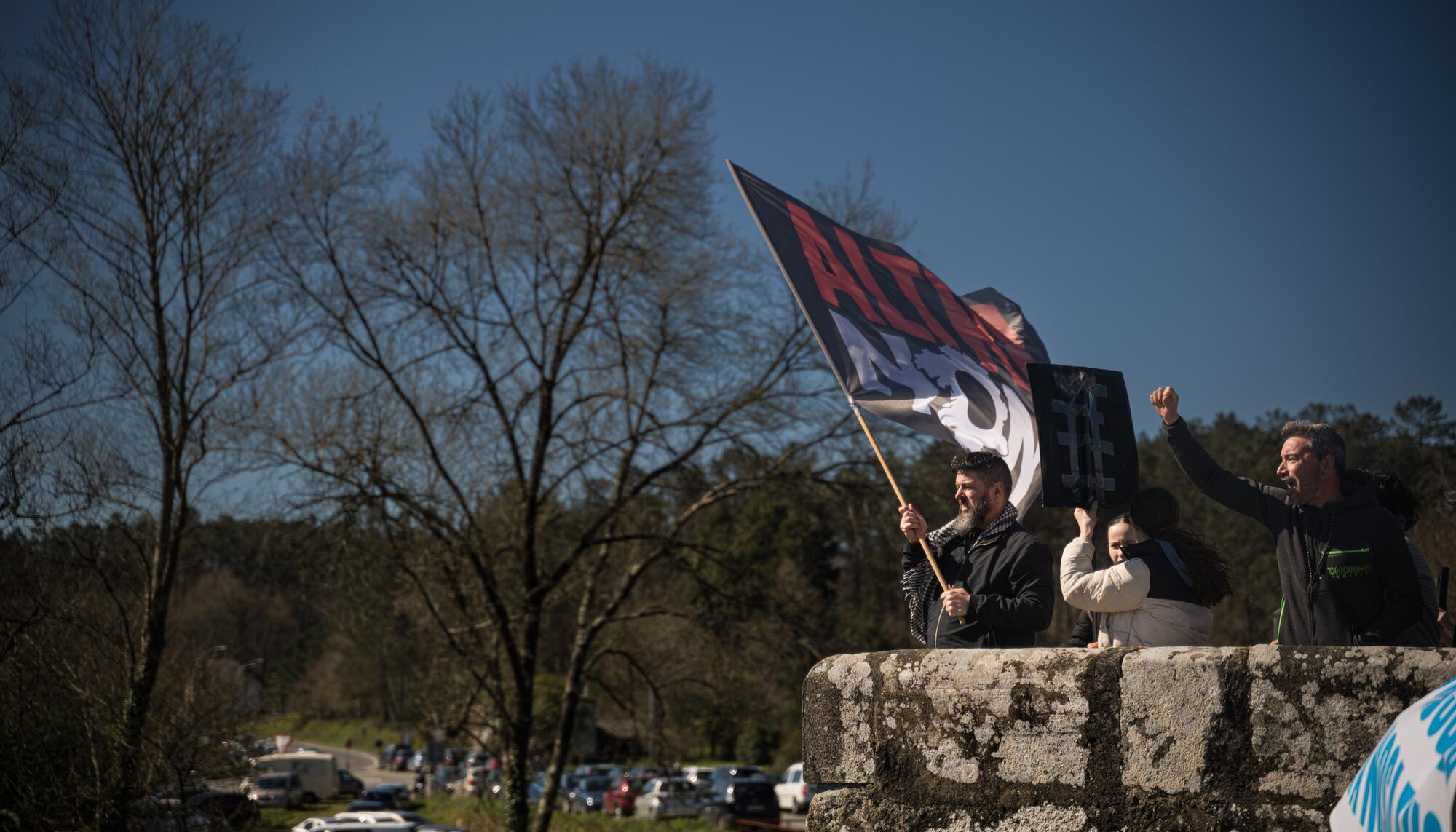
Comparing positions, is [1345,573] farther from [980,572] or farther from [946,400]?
[946,400]

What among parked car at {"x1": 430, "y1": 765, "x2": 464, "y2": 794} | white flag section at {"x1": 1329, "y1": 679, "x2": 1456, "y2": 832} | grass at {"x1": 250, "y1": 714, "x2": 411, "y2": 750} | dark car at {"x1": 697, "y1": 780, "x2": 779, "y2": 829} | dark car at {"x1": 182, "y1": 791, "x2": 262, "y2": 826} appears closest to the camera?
white flag section at {"x1": 1329, "y1": 679, "x2": 1456, "y2": 832}

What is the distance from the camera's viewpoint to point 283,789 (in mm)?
37875

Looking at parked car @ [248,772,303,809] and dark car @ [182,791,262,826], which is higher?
dark car @ [182,791,262,826]

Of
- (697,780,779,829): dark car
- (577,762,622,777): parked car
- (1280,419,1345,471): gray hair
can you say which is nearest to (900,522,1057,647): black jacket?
(1280,419,1345,471): gray hair

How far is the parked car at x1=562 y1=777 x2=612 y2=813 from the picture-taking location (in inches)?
1296

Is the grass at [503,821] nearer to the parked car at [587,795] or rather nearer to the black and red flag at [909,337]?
the parked car at [587,795]

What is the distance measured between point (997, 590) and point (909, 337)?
206cm

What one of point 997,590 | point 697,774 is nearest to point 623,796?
point 697,774

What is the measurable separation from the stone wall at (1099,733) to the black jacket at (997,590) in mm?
556

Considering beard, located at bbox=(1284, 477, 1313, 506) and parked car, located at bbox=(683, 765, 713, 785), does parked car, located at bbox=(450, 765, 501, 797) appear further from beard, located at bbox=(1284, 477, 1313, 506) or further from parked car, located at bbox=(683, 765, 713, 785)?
beard, located at bbox=(1284, 477, 1313, 506)

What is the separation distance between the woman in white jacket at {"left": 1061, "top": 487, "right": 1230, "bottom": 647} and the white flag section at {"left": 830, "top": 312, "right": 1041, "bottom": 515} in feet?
4.18

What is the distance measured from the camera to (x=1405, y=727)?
1.91 metres

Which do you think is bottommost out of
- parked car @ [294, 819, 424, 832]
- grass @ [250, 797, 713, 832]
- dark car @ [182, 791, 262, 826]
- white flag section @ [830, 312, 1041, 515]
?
parked car @ [294, 819, 424, 832]

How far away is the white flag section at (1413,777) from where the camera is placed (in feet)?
5.63
